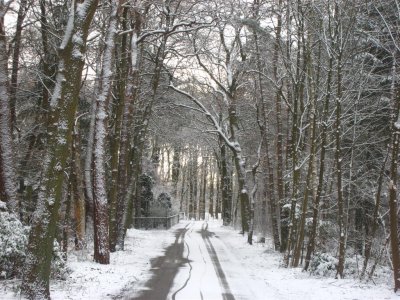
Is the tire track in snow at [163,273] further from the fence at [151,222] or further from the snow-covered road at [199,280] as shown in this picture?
the fence at [151,222]

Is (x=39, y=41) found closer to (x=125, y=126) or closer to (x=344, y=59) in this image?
(x=125, y=126)

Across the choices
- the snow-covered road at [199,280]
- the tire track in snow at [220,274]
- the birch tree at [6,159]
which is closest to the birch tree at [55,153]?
the snow-covered road at [199,280]

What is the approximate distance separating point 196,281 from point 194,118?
22.0 metres

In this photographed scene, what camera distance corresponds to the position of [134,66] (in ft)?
55.6

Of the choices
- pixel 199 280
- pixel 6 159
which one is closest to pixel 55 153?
pixel 6 159

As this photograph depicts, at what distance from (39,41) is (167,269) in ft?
35.6

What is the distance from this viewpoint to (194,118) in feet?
107

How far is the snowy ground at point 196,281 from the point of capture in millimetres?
9617

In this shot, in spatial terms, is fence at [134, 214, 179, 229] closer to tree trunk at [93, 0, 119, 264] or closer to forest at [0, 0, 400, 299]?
forest at [0, 0, 400, 299]

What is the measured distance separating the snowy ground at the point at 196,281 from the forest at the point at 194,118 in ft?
2.34

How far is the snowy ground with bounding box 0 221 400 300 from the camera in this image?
962 centimetres

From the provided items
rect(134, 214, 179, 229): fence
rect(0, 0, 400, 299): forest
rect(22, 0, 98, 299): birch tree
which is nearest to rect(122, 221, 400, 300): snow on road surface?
rect(0, 0, 400, 299): forest

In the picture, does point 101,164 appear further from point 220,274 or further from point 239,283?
point 239,283

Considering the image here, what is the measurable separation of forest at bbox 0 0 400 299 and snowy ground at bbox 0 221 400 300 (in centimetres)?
71
